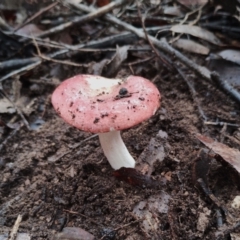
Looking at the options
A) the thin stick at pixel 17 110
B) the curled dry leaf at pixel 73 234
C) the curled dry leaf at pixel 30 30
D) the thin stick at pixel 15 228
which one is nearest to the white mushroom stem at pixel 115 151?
the curled dry leaf at pixel 73 234

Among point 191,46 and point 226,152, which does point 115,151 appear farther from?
point 191,46

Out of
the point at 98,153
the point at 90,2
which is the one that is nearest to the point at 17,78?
the point at 98,153

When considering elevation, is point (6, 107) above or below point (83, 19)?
below

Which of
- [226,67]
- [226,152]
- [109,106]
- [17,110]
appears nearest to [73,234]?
[109,106]

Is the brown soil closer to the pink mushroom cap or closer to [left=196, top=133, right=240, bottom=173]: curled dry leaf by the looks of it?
[left=196, top=133, right=240, bottom=173]: curled dry leaf

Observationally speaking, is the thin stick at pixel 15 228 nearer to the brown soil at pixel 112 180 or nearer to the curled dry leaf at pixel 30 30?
the brown soil at pixel 112 180

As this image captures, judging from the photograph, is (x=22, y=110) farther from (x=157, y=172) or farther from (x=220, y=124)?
(x=220, y=124)

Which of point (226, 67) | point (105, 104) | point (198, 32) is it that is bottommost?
point (226, 67)
